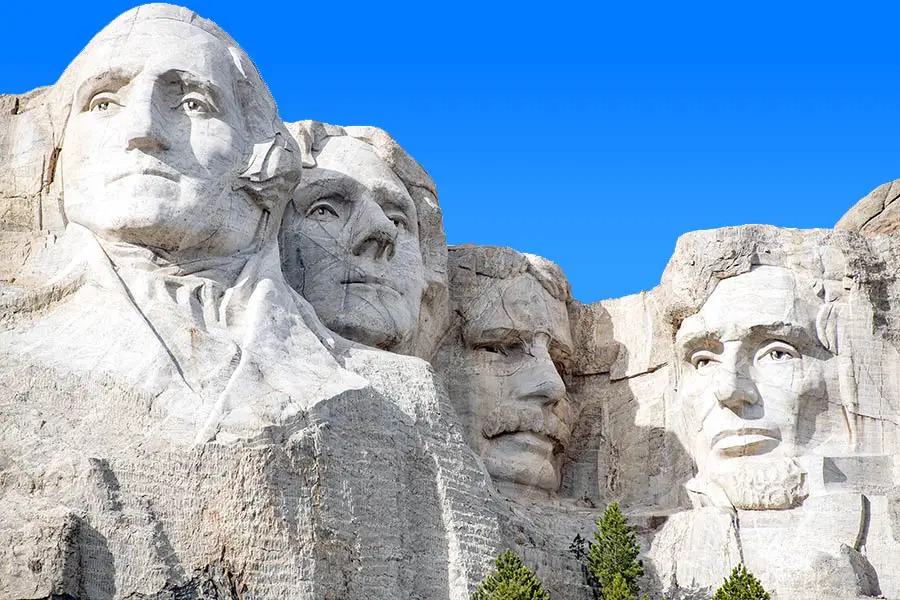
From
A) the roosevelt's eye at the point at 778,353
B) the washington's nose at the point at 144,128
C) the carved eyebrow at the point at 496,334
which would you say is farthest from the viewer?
the carved eyebrow at the point at 496,334

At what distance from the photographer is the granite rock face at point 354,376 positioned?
46.2ft

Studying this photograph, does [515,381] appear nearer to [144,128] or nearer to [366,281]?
[366,281]

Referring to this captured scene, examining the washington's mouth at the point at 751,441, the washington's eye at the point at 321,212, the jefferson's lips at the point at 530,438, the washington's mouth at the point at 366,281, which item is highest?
the washington's eye at the point at 321,212

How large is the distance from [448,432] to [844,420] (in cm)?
335

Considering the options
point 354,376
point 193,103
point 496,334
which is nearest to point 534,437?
point 496,334

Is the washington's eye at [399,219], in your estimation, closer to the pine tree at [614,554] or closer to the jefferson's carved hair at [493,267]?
the jefferson's carved hair at [493,267]

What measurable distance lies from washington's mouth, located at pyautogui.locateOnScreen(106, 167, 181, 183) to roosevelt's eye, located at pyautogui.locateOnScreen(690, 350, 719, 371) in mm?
4510

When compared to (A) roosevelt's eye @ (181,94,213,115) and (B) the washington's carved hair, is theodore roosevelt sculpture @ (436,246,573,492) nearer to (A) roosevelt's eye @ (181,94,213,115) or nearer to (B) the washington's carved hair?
(B) the washington's carved hair

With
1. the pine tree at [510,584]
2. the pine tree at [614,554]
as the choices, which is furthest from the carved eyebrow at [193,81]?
the pine tree at [614,554]

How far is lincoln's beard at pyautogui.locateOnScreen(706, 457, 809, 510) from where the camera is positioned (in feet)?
54.4

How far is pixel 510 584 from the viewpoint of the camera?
14.2 metres

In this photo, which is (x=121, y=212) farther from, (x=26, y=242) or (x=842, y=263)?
(x=842, y=263)

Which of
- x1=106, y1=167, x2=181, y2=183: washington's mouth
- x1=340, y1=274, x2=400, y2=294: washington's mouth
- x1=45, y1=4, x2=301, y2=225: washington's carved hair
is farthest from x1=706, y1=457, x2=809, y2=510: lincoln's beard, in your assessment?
x1=106, y1=167, x2=181, y2=183: washington's mouth

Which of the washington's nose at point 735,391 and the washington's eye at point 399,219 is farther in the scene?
the washington's eye at point 399,219
